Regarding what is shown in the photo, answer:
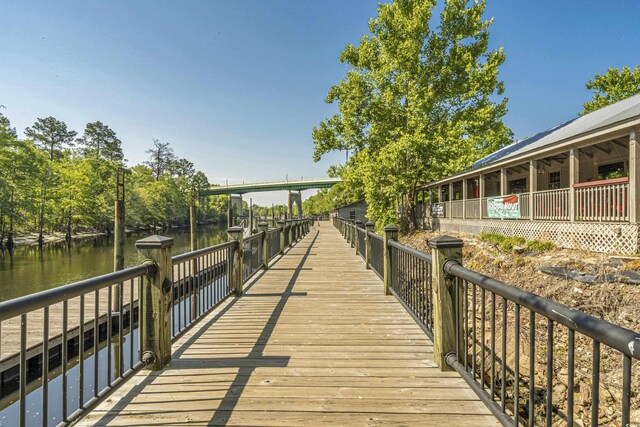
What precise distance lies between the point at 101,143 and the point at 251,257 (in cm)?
5593

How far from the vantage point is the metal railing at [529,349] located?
1.30 metres

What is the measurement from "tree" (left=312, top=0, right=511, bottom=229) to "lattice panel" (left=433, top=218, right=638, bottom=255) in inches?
203

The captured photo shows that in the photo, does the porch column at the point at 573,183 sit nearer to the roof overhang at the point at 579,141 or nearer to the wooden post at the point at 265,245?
the roof overhang at the point at 579,141

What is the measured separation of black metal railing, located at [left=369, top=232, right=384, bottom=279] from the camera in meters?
7.04

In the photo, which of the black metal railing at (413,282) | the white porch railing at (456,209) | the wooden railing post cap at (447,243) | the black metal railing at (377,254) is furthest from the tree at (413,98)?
the wooden railing post cap at (447,243)

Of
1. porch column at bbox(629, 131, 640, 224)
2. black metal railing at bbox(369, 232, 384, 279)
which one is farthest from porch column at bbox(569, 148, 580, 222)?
black metal railing at bbox(369, 232, 384, 279)

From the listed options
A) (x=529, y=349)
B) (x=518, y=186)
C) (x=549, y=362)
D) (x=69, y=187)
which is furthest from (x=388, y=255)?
(x=69, y=187)

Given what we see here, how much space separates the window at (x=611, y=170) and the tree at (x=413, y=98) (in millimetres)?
5423

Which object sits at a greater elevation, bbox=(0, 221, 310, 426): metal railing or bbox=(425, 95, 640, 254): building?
bbox=(425, 95, 640, 254): building

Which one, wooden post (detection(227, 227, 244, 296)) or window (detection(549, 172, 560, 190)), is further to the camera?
window (detection(549, 172, 560, 190))

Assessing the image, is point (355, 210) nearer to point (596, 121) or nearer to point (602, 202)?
point (596, 121)

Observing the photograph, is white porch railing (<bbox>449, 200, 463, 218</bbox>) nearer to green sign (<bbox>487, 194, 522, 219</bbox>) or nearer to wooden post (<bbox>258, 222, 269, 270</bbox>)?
green sign (<bbox>487, 194, 522, 219</bbox>)

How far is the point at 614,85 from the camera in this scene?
24.1m

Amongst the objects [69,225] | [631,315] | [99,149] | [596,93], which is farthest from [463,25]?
[99,149]
